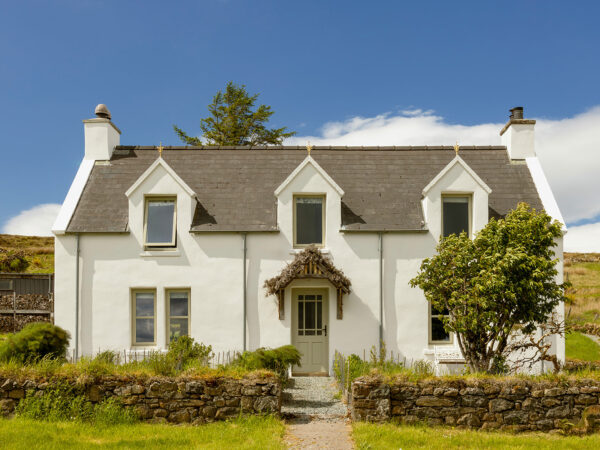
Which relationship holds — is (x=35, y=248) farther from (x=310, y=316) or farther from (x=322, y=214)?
(x=322, y=214)

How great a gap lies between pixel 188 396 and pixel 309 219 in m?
7.97

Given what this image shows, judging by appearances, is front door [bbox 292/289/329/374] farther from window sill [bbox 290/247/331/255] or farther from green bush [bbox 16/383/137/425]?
green bush [bbox 16/383/137/425]

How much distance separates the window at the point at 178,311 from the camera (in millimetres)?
16344

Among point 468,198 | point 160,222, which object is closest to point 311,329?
point 160,222

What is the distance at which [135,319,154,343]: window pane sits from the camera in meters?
16.3

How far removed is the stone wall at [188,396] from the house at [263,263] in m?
5.48

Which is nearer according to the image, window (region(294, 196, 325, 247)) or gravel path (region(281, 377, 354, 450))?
gravel path (region(281, 377, 354, 450))

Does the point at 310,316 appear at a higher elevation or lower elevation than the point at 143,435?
higher

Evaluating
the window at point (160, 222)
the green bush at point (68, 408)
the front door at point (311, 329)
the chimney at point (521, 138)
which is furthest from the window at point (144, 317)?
the chimney at point (521, 138)

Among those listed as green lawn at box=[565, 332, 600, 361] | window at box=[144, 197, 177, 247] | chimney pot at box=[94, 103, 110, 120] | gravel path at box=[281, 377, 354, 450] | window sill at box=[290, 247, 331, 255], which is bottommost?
green lawn at box=[565, 332, 600, 361]

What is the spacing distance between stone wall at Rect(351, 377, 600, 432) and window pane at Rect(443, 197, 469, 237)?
23.8 ft

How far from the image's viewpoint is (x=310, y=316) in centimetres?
1669

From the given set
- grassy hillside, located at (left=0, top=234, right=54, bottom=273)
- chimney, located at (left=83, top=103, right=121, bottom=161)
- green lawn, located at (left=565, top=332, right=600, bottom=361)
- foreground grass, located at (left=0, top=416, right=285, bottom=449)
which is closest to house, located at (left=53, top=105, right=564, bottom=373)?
chimney, located at (left=83, top=103, right=121, bottom=161)

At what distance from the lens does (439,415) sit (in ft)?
33.3
